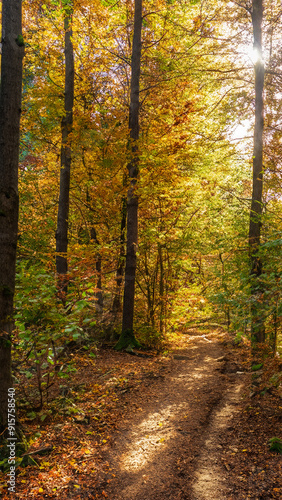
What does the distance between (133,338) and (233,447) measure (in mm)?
5623

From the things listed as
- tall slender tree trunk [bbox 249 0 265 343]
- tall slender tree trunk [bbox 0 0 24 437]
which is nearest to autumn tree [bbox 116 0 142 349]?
tall slender tree trunk [bbox 249 0 265 343]

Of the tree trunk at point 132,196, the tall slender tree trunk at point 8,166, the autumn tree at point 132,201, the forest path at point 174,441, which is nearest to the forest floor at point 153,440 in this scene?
the forest path at point 174,441

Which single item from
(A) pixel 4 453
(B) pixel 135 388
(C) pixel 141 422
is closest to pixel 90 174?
(B) pixel 135 388

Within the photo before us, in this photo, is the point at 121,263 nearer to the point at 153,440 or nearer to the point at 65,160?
the point at 65,160

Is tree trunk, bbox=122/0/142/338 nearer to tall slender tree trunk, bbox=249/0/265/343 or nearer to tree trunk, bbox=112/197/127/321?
tree trunk, bbox=112/197/127/321

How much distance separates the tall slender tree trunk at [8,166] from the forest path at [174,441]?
1651 mm

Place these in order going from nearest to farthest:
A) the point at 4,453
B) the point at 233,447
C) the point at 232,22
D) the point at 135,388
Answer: the point at 4,453 → the point at 233,447 → the point at 135,388 → the point at 232,22

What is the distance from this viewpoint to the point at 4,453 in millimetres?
3723

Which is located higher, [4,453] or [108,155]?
[108,155]

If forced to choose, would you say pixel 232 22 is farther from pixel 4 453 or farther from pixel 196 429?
pixel 4 453

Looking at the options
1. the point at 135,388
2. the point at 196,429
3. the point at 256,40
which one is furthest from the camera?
the point at 256,40

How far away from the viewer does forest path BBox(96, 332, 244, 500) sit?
12.1 ft

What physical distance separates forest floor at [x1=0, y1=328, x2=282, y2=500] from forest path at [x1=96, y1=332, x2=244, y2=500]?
0.04 feet

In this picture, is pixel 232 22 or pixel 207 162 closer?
pixel 232 22
